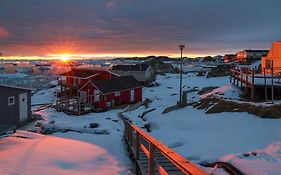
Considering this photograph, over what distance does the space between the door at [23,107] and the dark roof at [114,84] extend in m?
11.9

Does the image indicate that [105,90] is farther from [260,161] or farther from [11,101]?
[260,161]

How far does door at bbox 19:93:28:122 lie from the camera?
77.6 ft

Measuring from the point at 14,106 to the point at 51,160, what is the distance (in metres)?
14.8

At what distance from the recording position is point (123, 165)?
10727 mm

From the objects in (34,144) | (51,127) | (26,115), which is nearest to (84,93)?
(26,115)

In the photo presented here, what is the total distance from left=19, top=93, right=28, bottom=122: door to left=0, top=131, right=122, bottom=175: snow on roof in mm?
11643

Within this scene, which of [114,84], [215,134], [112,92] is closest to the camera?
[215,134]

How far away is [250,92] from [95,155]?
1402 centimetres

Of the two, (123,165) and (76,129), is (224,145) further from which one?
(76,129)

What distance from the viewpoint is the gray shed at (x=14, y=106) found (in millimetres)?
21844

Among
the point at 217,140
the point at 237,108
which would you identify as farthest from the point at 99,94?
the point at 217,140

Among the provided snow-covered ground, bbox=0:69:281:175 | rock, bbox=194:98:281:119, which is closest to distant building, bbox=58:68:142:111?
snow-covered ground, bbox=0:69:281:175

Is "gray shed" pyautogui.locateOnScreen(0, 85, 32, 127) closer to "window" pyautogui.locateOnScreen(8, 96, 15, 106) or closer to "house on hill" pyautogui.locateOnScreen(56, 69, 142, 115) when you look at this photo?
"window" pyautogui.locateOnScreen(8, 96, 15, 106)

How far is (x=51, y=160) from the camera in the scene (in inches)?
379
